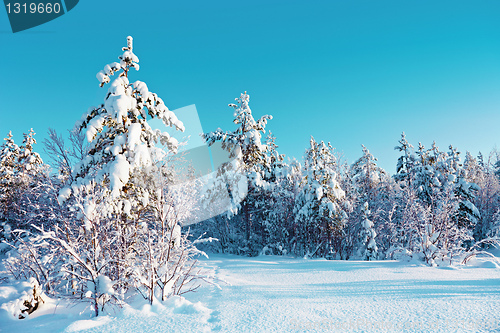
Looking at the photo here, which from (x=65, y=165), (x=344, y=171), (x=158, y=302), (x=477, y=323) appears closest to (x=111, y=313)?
(x=158, y=302)

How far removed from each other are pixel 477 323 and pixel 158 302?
17.4 feet

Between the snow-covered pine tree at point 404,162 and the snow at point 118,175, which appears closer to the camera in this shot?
the snow at point 118,175

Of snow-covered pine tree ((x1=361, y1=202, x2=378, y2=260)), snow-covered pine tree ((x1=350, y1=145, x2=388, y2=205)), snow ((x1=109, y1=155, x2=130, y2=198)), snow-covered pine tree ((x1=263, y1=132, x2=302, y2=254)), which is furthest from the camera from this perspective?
snow-covered pine tree ((x1=350, y1=145, x2=388, y2=205))

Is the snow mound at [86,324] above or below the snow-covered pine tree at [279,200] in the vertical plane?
below

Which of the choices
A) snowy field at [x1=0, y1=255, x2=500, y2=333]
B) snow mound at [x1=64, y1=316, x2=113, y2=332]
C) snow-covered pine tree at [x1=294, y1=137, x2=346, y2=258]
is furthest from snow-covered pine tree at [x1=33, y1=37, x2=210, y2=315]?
snow-covered pine tree at [x1=294, y1=137, x2=346, y2=258]

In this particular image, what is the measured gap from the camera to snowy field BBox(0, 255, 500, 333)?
4.05m

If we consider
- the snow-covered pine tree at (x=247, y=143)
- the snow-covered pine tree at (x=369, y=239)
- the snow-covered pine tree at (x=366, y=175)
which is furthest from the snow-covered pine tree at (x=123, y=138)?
the snow-covered pine tree at (x=366, y=175)

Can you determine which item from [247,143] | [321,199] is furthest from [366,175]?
[247,143]

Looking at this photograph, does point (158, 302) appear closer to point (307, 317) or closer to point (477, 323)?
point (307, 317)

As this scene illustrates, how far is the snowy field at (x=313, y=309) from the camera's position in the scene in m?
4.05

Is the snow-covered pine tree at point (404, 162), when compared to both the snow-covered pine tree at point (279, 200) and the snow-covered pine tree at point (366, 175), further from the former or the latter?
the snow-covered pine tree at point (279, 200)

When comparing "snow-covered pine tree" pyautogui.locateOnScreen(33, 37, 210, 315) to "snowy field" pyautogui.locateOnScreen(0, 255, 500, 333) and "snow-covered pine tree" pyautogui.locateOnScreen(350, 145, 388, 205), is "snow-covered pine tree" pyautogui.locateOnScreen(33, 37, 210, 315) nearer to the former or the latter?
"snowy field" pyautogui.locateOnScreen(0, 255, 500, 333)

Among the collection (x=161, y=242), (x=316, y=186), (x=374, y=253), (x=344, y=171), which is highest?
(x=344, y=171)

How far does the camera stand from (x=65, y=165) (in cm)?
852
